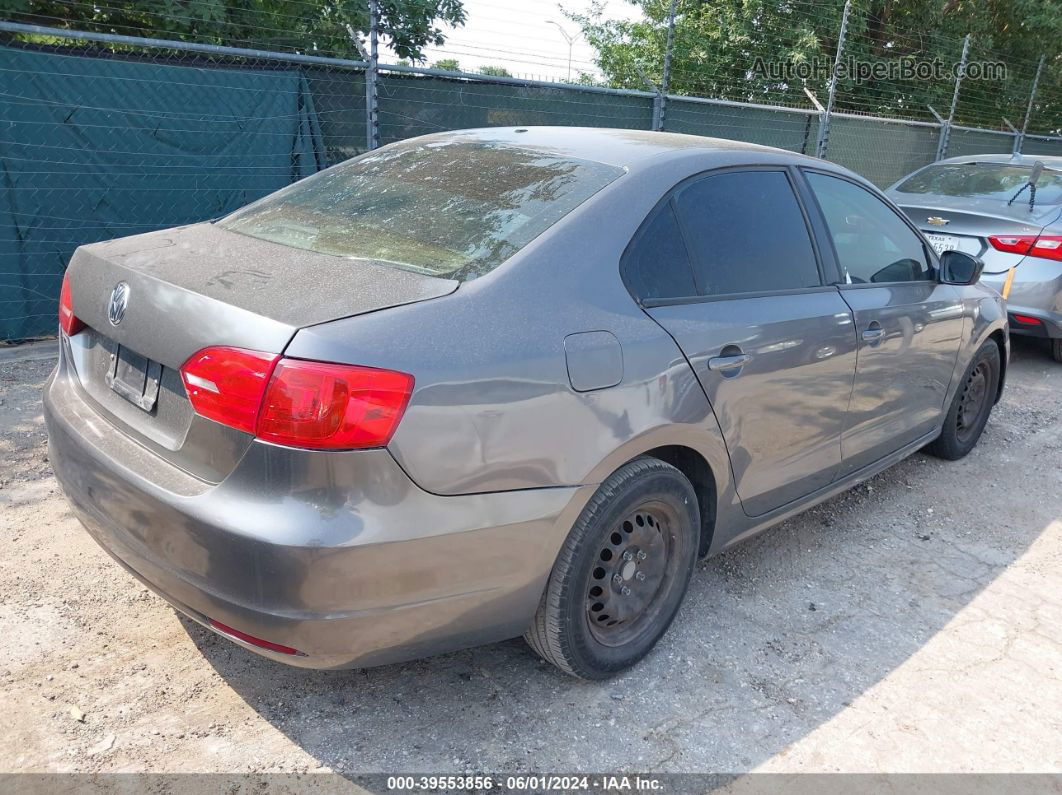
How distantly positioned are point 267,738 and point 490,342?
1.30 metres

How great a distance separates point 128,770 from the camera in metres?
2.27

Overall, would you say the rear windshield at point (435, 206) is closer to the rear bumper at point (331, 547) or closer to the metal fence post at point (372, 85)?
the rear bumper at point (331, 547)

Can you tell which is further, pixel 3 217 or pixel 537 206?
pixel 3 217

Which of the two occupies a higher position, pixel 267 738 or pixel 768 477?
pixel 768 477

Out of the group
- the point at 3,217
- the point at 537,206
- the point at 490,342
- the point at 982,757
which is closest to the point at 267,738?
the point at 490,342

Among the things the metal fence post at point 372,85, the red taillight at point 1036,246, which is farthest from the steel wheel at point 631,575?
the red taillight at point 1036,246

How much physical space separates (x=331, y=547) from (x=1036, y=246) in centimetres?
634

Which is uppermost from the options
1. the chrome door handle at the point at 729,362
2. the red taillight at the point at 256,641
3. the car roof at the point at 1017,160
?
the car roof at the point at 1017,160

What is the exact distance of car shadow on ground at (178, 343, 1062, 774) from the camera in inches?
96.7

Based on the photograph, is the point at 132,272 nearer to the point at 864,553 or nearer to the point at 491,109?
the point at 864,553

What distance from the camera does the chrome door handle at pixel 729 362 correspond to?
2750 millimetres

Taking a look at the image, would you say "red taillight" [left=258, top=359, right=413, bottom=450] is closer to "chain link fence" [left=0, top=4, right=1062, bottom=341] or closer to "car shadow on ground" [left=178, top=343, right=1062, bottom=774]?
"car shadow on ground" [left=178, top=343, right=1062, bottom=774]

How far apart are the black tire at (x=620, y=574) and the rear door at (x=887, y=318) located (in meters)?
1.15

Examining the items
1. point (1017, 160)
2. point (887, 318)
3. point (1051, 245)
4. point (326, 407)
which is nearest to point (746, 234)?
point (887, 318)
